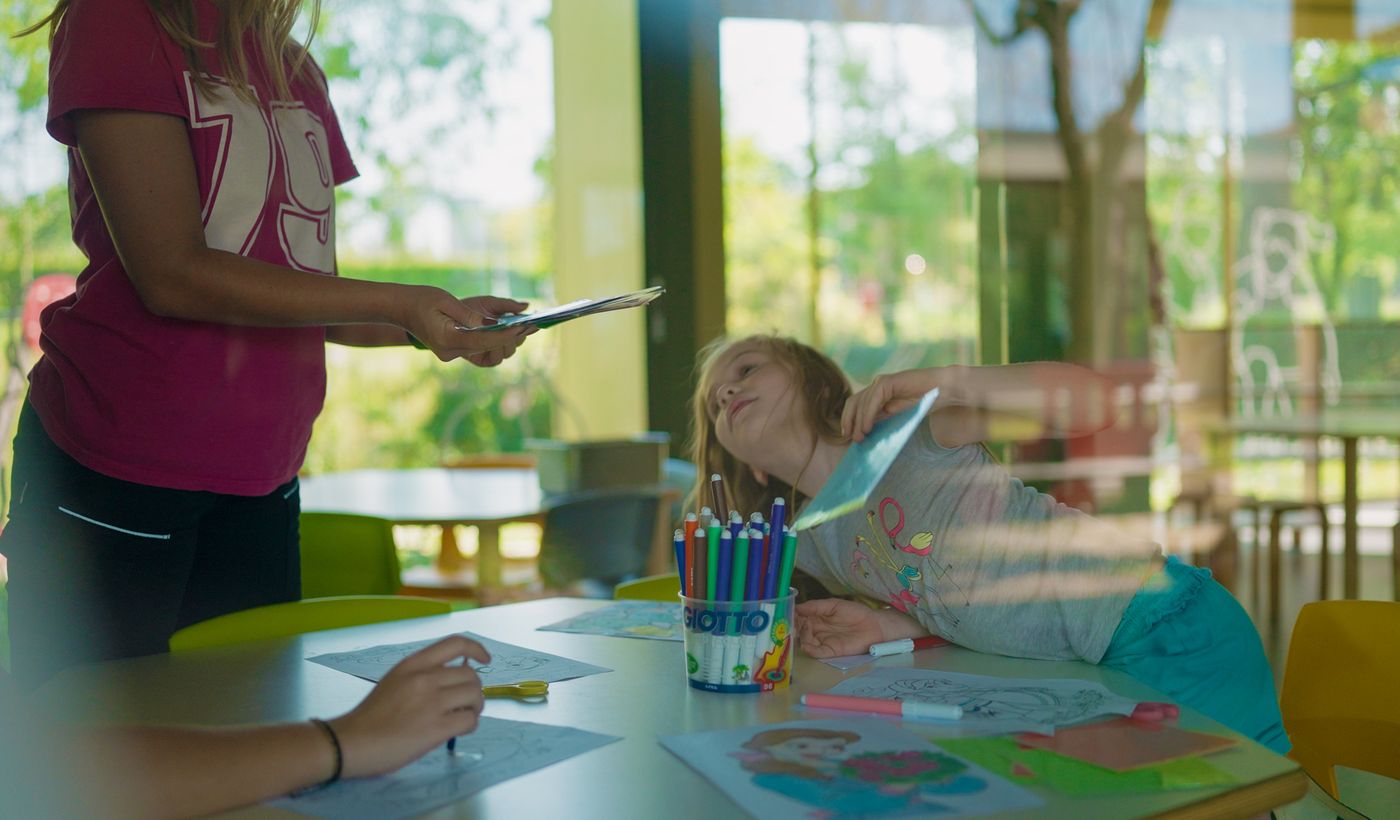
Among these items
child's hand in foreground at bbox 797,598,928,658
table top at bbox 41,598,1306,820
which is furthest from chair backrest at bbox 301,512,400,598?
child's hand in foreground at bbox 797,598,928,658

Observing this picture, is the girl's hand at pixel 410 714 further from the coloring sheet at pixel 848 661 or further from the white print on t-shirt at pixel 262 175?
the white print on t-shirt at pixel 262 175

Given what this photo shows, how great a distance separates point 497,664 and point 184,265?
468 mm

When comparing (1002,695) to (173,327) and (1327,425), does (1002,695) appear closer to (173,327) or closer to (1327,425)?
(173,327)

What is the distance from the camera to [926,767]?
0.82 meters

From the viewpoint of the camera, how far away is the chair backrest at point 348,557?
182 centimetres

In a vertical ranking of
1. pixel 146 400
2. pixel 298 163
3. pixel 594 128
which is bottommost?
pixel 146 400

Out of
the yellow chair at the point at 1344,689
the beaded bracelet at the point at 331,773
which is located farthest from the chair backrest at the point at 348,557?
the yellow chair at the point at 1344,689

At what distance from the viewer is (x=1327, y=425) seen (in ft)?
11.4

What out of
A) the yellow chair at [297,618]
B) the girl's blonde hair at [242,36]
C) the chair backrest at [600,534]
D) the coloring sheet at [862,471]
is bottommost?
the chair backrest at [600,534]

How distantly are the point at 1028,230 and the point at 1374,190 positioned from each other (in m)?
0.97

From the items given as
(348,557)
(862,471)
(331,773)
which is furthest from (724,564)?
(348,557)

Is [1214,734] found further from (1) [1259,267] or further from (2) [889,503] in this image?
(1) [1259,267]

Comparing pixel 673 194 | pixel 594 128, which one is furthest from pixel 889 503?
pixel 594 128

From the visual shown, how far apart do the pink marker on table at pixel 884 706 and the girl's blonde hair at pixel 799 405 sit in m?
0.49
